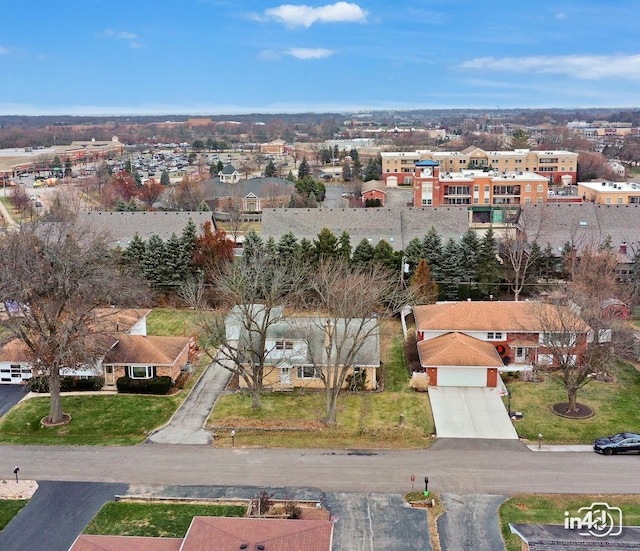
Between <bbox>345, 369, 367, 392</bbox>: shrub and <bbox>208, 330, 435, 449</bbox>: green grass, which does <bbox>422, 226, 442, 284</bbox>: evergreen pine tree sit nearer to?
<bbox>208, 330, 435, 449</bbox>: green grass

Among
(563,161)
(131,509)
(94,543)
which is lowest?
(131,509)

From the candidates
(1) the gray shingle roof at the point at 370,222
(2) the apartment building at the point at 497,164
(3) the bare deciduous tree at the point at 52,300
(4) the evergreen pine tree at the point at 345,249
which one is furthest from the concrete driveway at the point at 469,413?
(2) the apartment building at the point at 497,164

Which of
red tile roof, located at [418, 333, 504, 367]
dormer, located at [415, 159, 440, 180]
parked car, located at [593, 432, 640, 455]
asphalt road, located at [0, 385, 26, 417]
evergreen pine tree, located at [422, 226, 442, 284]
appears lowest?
asphalt road, located at [0, 385, 26, 417]

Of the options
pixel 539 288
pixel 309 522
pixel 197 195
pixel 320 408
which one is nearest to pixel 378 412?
pixel 320 408

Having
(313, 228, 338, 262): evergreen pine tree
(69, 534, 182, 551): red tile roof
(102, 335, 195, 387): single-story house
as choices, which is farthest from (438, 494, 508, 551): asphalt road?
(313, 228, 338, 262): evergreen pine tree

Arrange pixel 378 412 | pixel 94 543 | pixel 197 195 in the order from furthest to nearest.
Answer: pixel 197 195
pixel 378 412
pixel 94 543

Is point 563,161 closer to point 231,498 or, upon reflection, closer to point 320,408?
point 320,408

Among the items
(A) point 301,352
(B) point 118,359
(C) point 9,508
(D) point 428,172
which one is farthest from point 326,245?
(D) point 428,172
